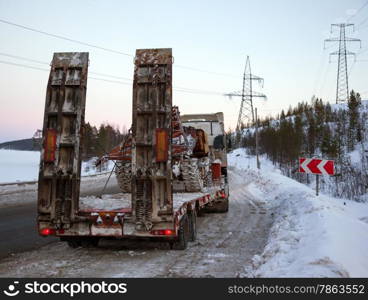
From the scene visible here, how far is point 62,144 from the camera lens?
6184mm

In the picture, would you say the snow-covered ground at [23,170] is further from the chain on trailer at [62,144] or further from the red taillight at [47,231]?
the red taillight at [47,231]

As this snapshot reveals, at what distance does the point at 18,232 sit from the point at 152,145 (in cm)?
492

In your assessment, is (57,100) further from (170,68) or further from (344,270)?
(344,270)

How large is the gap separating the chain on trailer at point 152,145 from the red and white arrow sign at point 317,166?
765 centimetres

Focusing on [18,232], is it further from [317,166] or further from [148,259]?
[317,166]

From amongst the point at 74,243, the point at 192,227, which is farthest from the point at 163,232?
the point at 74,243

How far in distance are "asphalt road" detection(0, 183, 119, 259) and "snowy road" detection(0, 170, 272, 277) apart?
17.3 inches

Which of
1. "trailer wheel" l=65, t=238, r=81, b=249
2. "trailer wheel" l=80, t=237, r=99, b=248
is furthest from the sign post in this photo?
"trailer wheel" l=65, t=238, r=81, b=249

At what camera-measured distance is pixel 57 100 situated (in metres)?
6.34

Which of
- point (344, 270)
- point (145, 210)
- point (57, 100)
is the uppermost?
point (57, 100)

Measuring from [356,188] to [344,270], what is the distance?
912 inches

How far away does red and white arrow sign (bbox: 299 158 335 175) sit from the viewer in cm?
1173

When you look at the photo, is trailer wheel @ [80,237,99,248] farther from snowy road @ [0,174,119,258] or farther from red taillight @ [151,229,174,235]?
red taillight @ [151,229,174,235]

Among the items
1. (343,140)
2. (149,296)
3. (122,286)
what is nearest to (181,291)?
(149,296)
